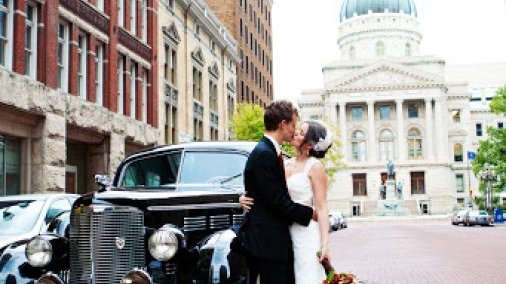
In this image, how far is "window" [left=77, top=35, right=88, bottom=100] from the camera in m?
25.7

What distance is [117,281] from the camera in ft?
21.2

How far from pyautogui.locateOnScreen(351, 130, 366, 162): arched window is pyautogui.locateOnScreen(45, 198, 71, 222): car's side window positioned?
99348 mm

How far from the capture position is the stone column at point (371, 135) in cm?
10669

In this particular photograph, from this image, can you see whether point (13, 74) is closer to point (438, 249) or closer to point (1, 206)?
point (1, 206)

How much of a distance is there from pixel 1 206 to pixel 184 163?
3.99 metres

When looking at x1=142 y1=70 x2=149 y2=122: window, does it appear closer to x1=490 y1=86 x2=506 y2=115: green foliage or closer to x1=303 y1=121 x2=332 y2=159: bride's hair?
x1=303 y1=121 x2=332 y2=159: bride's hair

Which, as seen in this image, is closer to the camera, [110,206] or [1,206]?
[110,206]

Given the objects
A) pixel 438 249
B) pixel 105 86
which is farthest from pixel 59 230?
pixel 105 86

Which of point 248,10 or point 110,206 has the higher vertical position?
point 248,10

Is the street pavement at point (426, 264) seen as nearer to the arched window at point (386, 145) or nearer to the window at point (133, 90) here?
the window at point (133, 90)

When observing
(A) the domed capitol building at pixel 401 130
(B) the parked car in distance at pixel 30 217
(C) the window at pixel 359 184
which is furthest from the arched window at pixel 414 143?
(B) the parked car in distance at pixel 30 217

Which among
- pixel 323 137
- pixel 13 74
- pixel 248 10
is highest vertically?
pixel 248 10

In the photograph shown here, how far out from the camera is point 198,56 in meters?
42.2

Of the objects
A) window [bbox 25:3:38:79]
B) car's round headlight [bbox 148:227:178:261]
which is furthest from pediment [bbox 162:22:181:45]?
car's round headlight [bbox 148:227:178:261]
